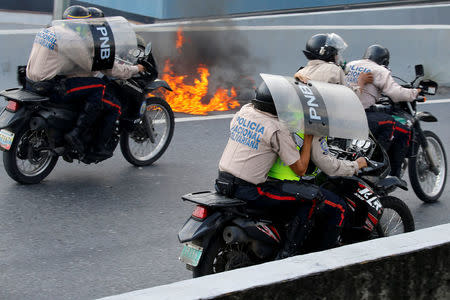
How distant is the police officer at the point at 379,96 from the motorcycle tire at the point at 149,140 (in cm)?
236

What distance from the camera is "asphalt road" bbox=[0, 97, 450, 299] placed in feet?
17.3

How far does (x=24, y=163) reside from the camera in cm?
746

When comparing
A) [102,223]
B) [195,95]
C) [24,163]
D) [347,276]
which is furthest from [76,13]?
[347,276]

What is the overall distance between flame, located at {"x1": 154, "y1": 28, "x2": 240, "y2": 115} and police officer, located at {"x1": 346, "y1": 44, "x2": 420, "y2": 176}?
4481mm

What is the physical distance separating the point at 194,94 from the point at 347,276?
8.74 m

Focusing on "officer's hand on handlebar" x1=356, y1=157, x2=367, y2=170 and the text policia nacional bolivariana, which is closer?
the text policia nacional bolivariana

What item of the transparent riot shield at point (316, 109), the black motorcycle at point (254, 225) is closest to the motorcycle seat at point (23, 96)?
the black motorcycle at point (254, 225)

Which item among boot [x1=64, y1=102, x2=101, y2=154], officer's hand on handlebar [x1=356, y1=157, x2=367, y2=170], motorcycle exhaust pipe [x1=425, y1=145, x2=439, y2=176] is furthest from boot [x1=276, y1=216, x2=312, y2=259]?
boot [x1=64, y1=102, x2=101, y2=154]

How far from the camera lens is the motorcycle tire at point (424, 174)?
7547 millimetres

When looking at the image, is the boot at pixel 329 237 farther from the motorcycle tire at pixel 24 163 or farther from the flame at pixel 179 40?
the flame at pixel 179 40

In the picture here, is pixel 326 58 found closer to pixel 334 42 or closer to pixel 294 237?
pixel 334 42

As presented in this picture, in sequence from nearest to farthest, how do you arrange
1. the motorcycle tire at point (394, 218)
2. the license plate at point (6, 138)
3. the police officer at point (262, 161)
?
the police officer at point (262, 161) → the motorcycle tire at point (394, 218) → the license plate at point (6, 138)

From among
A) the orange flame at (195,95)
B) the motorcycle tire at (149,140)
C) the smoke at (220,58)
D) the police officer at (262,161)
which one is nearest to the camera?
the police officer at (262,161)

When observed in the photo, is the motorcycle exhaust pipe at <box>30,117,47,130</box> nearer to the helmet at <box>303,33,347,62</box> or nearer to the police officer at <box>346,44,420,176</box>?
the helmet at <box>303,33,347,62</box>
